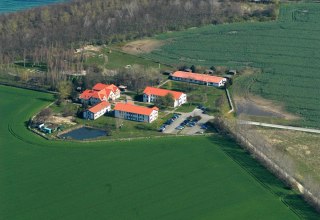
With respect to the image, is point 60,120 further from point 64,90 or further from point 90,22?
point 90,22

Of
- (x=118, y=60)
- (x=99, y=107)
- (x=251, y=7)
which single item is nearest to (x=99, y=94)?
(x=99, y=107)

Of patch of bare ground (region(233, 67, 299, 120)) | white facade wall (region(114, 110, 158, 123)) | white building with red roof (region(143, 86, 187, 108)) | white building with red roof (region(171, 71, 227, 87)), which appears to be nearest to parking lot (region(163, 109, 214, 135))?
white facade wall (region(114, 110, 158, 123))

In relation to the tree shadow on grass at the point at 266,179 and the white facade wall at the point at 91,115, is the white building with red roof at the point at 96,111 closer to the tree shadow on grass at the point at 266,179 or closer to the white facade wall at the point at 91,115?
the white facade wall at the point at 91,115

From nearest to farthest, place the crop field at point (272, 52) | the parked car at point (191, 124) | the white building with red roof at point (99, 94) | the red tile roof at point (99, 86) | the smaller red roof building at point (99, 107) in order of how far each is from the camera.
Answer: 1. the parked car at point (191, 124)
2. the smaller red roof building at point (99, 107)
3. the white building with red roof at point (99, 94)
4. the red tile roof at point (99, 86)
5. the crop field at point (272, 52)

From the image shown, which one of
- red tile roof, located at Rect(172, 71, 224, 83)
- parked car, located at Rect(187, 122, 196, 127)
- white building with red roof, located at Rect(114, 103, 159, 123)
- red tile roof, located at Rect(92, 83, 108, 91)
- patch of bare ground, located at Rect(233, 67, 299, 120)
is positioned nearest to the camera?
parked car, located at Rect(187, 122, 196, 127)

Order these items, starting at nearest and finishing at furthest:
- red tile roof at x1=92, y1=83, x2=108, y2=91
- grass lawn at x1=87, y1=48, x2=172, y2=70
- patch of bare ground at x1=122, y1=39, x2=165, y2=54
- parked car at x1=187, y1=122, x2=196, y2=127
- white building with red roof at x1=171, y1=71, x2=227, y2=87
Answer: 1. parked car at x1=187, y1=122, x2=196, y2=127
2. red tile roof at x1=92, y1=83, x2=108, y2=91
3. white building with red roof at x1=171, y1=71, x2=227, y2=87
4. grass lawn at x1=87, y1=48, x2=172, y2=70
5. patch of bare ground at x1=122, y1=39, x2=165, y2=54

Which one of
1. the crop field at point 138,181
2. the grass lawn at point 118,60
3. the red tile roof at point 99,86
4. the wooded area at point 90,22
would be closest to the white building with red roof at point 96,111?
the red tile roof at point 99,86

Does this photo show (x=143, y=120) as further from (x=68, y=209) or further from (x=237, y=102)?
(x=68, y=209)

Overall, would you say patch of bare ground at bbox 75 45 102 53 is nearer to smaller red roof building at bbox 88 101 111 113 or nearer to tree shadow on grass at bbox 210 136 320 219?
smaller red roof building at bbox 88 101 111 113
